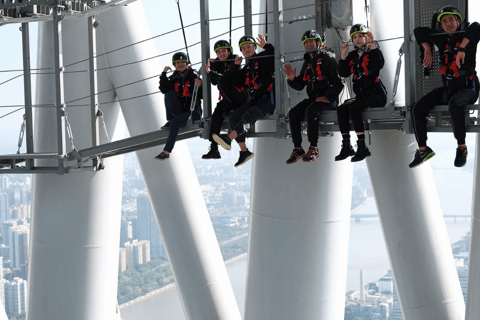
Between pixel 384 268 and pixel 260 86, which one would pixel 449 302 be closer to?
pixel 260 86

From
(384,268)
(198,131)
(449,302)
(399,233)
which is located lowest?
(384,268)

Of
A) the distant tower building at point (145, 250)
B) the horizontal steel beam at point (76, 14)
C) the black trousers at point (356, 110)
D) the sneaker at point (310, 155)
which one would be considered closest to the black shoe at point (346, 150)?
the black trousers at point (356, 110)

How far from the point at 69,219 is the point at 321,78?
512 cm

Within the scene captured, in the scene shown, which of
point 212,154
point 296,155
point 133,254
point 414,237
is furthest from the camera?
point 133,254

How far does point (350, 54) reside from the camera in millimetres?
5754

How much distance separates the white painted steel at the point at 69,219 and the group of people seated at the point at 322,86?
2.92 m

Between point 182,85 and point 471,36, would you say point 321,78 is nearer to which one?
point 471,36

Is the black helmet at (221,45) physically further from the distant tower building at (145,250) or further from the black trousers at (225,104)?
the distant tower building at (145,250)

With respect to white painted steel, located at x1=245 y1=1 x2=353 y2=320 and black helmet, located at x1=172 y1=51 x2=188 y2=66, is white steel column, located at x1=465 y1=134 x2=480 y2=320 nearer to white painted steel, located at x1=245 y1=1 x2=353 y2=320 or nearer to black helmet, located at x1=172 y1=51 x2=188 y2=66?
white painted steel, located at x1=245 y1=1 x2=353 y2=320

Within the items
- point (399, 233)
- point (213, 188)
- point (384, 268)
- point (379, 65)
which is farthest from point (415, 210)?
point (213, 188)

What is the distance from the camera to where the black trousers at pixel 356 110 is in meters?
5.53

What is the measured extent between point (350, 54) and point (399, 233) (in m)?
3.12

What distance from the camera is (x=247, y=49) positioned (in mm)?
6324

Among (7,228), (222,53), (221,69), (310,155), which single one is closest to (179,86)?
(221,69)
